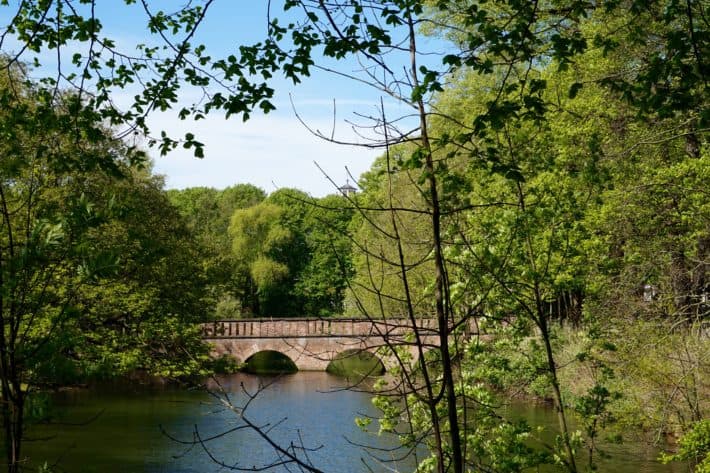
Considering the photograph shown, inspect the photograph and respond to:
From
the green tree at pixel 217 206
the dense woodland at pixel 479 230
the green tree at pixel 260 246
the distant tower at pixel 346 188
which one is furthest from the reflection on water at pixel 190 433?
the green tree at pixel 217 206

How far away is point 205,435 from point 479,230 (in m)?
14.8

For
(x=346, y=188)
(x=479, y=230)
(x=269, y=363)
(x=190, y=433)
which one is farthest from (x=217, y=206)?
(x=346, y=188)

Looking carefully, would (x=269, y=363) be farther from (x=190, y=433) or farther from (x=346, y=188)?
(x=346, y=188)

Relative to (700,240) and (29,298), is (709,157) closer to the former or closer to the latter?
(700,240)

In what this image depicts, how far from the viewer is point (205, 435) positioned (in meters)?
20.6

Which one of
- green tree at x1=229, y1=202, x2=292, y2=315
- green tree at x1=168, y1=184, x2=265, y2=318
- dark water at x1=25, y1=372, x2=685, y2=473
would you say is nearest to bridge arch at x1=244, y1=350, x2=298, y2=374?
green tree at x1=168, y1=184, x2=265, y2=318

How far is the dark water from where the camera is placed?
629 inches

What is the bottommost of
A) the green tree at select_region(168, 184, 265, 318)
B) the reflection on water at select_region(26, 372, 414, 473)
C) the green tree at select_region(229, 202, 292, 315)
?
the reflection on water at select_region(26, 372, 414, 473)

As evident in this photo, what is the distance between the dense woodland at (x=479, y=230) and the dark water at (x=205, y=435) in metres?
1.59

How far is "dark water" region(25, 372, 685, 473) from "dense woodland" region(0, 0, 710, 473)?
5.20ft

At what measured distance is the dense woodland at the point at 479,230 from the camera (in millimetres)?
3691

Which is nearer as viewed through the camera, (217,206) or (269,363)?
(269,363)

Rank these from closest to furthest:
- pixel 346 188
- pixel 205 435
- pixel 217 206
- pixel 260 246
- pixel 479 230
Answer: pixel 346 188
pixel 479 230
pixel 205 435
pixel 260 246
pixel 217 206

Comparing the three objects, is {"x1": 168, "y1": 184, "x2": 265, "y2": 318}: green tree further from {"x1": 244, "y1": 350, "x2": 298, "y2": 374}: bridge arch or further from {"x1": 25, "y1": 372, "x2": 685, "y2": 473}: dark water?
{"x1": 25, "y1": 372, "x2": 685, "y2": 473}: dark water
